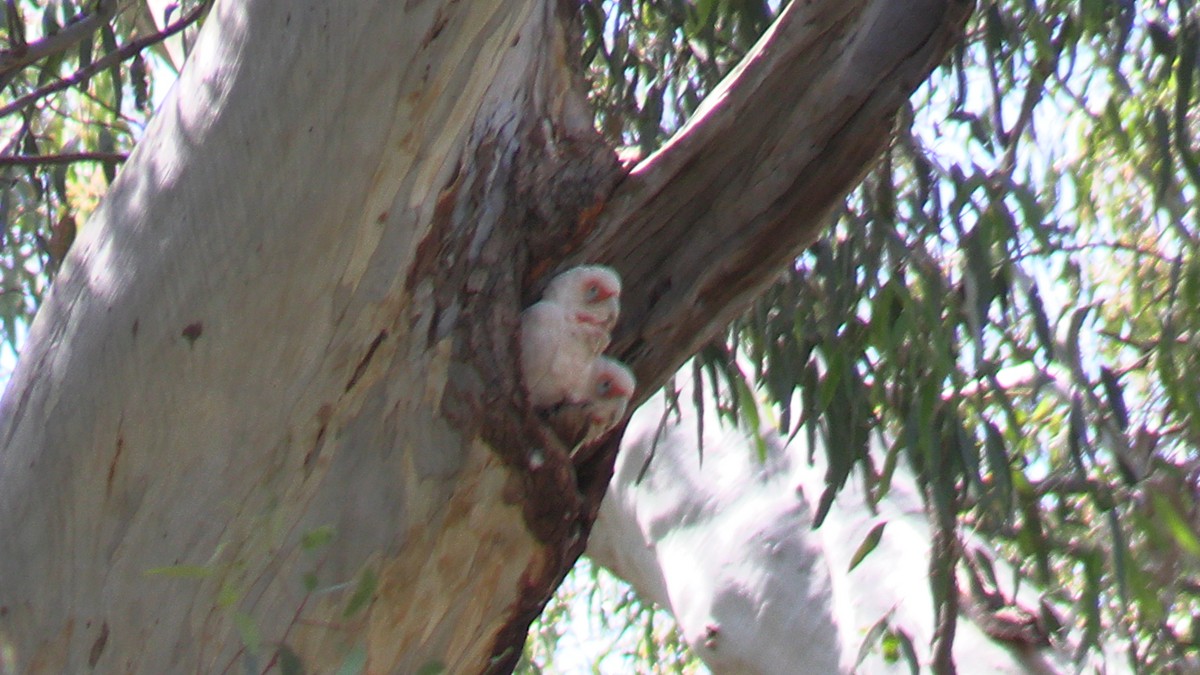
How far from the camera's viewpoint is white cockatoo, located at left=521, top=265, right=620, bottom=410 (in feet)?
4.38

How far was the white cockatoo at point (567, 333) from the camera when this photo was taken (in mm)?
1336

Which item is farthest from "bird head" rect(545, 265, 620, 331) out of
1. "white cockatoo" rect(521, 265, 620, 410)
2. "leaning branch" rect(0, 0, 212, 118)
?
"leaning branch" rect(0, 0, 212, 118)

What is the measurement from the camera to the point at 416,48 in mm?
1217

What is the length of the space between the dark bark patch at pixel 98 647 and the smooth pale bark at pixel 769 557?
1.33 m

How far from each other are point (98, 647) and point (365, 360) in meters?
0.33

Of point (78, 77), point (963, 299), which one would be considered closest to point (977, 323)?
point (963, 299)

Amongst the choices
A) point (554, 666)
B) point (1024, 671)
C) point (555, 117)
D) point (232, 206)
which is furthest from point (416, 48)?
point (554, 666)

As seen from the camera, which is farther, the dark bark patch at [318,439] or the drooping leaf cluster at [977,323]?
the drooping leaf cluster at [977,323]

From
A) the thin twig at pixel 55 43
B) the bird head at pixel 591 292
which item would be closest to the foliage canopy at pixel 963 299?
the thin twig at pixel 55 43

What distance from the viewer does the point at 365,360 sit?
1.26 metres

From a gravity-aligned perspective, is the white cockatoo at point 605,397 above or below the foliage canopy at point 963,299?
below

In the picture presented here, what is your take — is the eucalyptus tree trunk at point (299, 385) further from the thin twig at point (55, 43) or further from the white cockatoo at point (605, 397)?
the thin twig at point (55, 43)

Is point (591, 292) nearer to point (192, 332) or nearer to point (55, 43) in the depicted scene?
point (192, 332)

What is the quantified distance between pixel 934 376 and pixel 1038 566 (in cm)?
34
